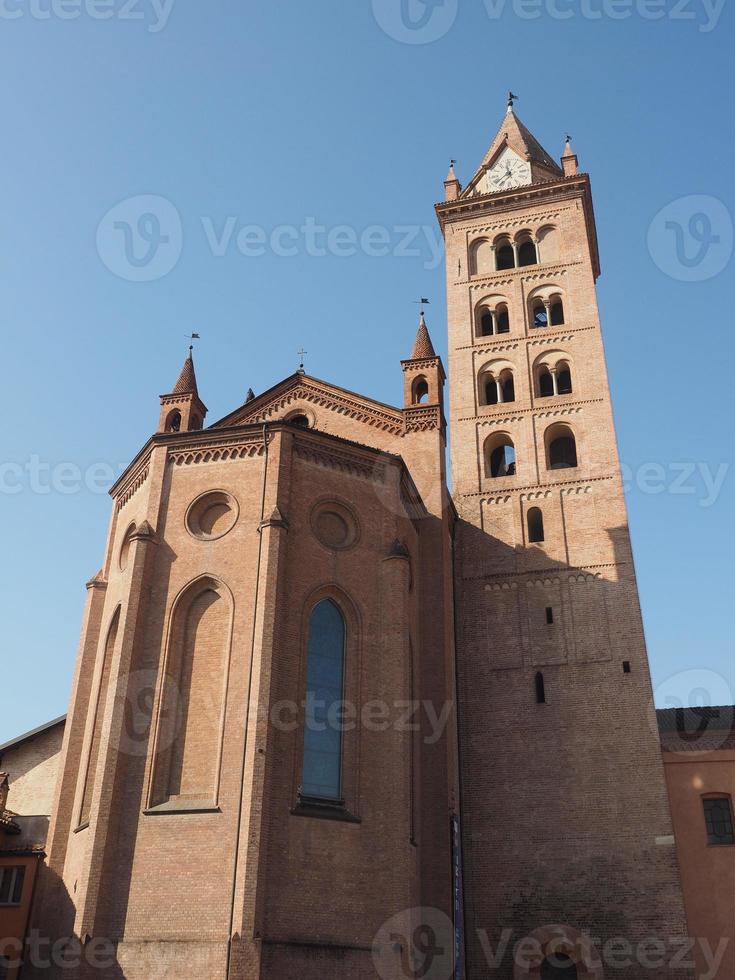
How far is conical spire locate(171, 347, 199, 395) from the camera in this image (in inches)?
1091

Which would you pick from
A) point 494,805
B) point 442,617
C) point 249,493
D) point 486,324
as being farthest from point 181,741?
point 486,324

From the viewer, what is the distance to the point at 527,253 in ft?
116

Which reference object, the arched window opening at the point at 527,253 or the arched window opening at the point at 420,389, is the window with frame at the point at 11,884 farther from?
the arched window opening at the point at 527,253

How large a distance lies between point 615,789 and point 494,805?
129 inches

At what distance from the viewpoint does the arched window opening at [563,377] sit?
105 ft

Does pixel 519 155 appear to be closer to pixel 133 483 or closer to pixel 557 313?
pixel 557 313

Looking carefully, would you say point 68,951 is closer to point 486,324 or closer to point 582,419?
point 582,419

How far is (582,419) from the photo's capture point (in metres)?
30.4

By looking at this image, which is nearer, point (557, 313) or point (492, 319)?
point (557, 313)

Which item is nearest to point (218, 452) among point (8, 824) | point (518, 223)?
Answer: point (8, 824)

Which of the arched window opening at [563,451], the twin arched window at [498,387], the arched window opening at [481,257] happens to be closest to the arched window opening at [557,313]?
the twin arched window at [498,387]

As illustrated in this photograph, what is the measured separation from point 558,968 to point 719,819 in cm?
682

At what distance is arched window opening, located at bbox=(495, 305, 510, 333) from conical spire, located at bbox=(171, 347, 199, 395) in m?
11.8

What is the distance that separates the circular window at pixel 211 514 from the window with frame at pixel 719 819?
16.3 m
